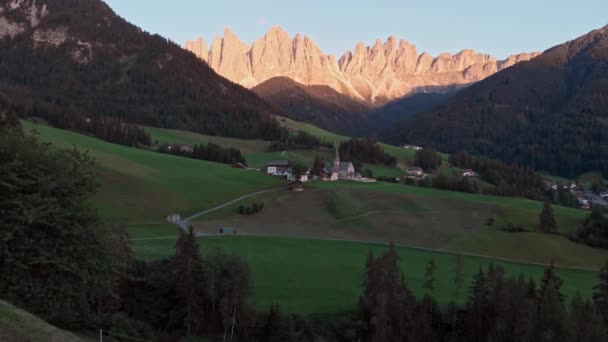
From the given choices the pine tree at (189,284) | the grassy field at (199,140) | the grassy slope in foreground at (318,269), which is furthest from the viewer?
the grassy field at (199,140)

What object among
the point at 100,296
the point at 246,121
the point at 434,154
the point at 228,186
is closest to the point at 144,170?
the point at 228,186

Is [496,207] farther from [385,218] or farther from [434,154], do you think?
[434,154]

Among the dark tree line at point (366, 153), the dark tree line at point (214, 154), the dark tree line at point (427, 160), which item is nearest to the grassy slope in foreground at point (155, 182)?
the dark tree line at point (214, 154)

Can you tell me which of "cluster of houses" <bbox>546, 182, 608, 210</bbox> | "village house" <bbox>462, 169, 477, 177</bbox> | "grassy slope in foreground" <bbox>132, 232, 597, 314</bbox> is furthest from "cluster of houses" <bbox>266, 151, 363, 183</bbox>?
"cluster of houses" <bbox>546, 182, 608, 210</bbox>

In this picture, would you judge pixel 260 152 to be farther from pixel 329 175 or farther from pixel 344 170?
pixel 329 175

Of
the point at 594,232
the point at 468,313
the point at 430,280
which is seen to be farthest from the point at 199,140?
the point at 468,313

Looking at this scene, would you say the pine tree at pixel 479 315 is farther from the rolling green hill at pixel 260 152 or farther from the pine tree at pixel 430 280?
the rolling green hill at pixel 260 152
